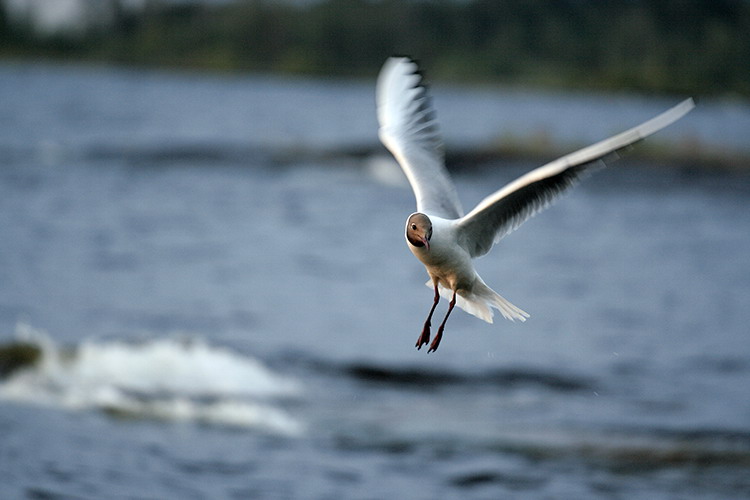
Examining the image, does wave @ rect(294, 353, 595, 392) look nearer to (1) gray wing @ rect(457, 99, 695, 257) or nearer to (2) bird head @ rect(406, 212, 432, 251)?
(1) gray wing @ rect(457, 99, 695, 257)

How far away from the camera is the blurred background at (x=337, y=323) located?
14938mm

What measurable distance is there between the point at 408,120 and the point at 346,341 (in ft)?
39.1

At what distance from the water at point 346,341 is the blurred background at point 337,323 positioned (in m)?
0.07

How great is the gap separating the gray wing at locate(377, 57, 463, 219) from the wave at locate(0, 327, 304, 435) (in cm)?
703

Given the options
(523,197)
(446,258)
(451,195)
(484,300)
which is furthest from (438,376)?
(446,258)

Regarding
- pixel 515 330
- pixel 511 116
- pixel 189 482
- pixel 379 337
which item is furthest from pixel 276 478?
pixel 511 116

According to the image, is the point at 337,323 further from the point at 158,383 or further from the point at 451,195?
the point at 451,195

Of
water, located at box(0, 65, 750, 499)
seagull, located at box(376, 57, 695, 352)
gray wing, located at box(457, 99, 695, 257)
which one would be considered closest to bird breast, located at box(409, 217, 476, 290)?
seagull, located at box(376, 57, 695, 352)

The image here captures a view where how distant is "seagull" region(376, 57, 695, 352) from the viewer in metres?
7.62

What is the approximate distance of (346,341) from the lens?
21422 mm

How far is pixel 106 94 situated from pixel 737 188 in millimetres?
54245

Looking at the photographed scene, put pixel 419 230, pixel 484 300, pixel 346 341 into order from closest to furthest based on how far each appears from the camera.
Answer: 1. pixel 419 230
2. pixel 484 300
3. pixel 346 341

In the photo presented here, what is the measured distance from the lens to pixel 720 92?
4126 inches

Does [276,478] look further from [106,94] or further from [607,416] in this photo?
[106,94]
